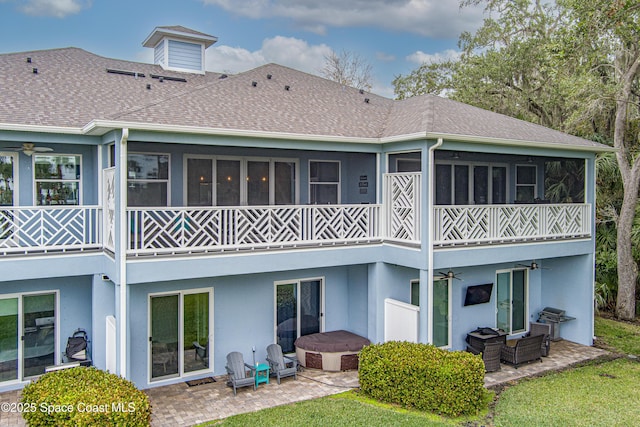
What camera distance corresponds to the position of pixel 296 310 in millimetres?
12930

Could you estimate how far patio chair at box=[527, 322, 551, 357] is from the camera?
1341 centimetres

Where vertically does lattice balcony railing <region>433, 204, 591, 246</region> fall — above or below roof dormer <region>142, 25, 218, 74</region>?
below

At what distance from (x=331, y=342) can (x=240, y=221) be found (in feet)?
12.4

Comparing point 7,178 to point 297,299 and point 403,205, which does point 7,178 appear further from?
point 403,205

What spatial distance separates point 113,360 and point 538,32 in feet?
76.9

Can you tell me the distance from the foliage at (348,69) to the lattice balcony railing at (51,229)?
26.7 metres

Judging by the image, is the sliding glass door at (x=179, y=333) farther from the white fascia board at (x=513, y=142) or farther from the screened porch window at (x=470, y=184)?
the screened porch window at (x=470, y=184)

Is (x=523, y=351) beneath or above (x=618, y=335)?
above

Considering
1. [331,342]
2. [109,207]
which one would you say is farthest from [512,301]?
[109,207]

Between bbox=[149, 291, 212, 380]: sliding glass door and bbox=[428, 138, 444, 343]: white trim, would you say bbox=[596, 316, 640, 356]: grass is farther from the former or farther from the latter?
bbox=[149, 291, 212, 380]: sliding glass door

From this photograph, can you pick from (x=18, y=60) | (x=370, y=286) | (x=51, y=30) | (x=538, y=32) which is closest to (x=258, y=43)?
(x=51, y=30)

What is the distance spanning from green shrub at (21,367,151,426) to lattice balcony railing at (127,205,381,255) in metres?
2.55

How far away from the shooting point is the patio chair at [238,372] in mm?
10818

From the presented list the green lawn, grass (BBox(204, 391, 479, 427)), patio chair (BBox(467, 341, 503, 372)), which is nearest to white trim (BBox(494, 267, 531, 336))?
patio chair (BBox(467, 341, 503, 372))
